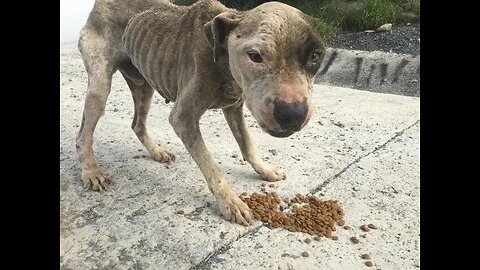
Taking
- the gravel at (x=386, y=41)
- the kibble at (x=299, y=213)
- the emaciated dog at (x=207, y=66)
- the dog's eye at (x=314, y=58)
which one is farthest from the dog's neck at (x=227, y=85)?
the gravel at (x=386, y=41)

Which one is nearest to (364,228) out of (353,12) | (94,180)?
(94,180)

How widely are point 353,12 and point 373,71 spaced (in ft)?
6.85

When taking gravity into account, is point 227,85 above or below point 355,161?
above

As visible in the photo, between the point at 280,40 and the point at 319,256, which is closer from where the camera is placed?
the point at 280,40

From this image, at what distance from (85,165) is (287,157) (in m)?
1.60

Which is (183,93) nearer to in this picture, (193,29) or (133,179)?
(193,29)

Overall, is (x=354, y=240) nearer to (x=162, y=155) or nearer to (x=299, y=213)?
(x=299, y=213)

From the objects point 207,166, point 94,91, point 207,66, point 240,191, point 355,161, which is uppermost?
point 207,66

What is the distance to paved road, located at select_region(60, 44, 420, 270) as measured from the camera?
9.03ft

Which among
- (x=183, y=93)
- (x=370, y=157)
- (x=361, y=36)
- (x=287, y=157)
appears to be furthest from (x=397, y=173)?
(x=361, y=36)

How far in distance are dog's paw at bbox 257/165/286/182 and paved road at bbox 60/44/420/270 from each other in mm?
71

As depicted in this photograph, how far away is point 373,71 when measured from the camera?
7109mm

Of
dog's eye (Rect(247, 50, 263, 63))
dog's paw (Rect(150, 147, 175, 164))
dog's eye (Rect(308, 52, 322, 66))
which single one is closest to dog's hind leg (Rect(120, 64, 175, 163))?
dog's paw (Rect(150, 147, 175, 164))

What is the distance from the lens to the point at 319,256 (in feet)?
9.02
